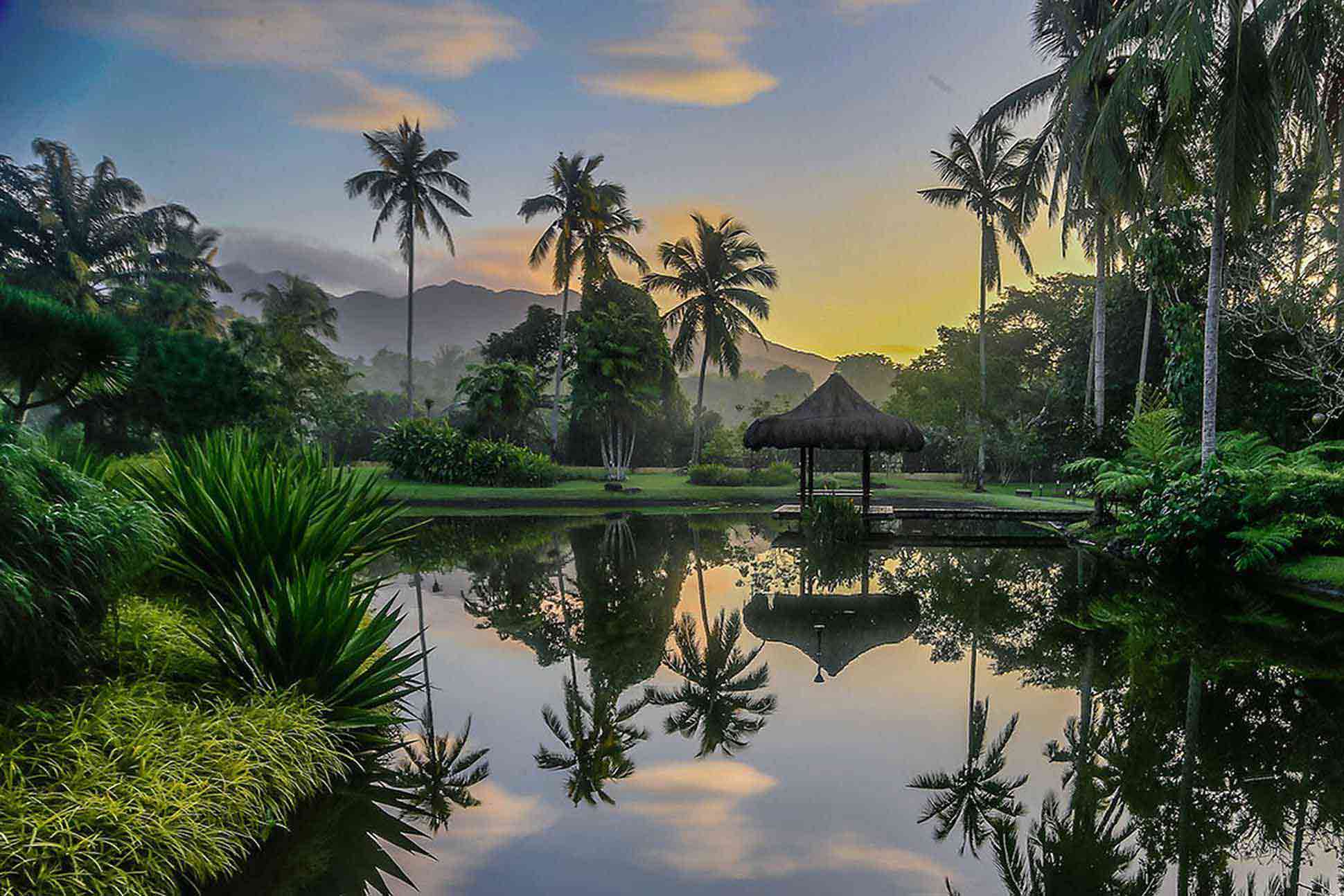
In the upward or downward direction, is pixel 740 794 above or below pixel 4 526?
below

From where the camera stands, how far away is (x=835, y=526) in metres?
13.5

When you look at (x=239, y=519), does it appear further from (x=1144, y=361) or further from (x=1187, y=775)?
(x=1144, y=361)

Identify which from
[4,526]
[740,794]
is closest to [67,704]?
[4,526]

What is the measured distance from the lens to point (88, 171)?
1351 inches

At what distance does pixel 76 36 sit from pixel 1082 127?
69.3 ft

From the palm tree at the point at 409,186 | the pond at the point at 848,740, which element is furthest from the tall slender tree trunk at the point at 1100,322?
the palm tree at the point at 409,186

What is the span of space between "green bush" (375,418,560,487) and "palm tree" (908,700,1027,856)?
66.9 ft

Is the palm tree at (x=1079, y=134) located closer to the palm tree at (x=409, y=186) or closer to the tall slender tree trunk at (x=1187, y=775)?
the tall slender tree trunk at (x=1187, y=775)

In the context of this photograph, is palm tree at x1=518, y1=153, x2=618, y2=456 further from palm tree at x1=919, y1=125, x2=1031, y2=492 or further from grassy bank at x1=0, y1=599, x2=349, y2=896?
grassy bank at x1=0, y1=599, x2=349, y2=896

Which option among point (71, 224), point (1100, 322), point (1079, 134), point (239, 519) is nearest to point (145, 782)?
point (239, 519)

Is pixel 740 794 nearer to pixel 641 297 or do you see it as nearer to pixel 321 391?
pixel 641 297

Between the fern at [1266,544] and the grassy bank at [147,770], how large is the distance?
10458 millimetres

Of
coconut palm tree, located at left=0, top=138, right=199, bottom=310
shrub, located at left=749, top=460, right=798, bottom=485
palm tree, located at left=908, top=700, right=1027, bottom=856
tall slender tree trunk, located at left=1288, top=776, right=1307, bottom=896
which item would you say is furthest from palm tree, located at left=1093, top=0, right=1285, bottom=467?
coconut palm tree, located at left=0, top=138, right=199, bottom=310

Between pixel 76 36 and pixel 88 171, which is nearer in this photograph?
pixel 76 36
